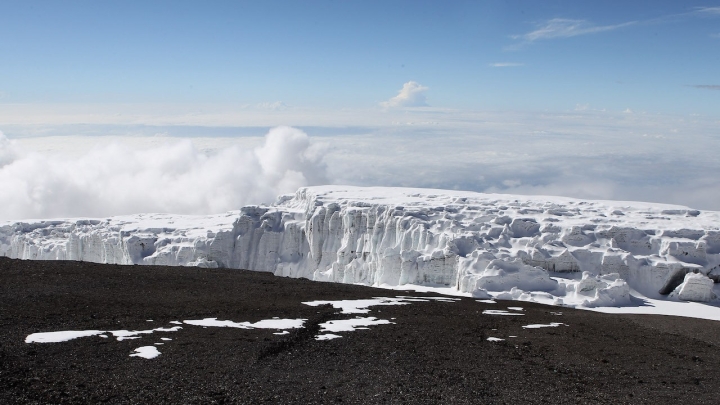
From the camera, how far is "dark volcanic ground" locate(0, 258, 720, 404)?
15.0 metres

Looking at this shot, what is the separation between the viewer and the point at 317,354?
746 inches

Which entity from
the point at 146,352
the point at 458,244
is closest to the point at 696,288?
the point at 458,244

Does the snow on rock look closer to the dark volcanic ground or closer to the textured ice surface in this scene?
the dark volcanic ground

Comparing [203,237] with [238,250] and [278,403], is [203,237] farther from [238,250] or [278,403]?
[278,403]

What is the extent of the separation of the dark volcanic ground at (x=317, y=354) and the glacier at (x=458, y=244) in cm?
856

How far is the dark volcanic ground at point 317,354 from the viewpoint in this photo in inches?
591

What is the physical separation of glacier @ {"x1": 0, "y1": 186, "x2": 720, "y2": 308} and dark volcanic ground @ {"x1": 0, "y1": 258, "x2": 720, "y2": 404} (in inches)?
337

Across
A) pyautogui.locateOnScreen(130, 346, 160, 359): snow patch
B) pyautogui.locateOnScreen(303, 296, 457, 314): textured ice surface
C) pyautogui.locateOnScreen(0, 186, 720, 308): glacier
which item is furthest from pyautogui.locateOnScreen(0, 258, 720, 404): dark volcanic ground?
pyautogui.locateOnScreen(0, 186, 720, 308): glacier

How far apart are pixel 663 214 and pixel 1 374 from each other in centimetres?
4735

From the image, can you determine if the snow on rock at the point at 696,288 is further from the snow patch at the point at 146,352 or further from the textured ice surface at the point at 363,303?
the snow patch at the point at 146,352

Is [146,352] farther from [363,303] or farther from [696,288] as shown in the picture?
[696,288]

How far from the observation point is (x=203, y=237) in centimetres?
5797

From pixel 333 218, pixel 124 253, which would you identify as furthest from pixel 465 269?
pixel 124 253

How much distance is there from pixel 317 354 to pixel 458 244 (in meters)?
26.1
